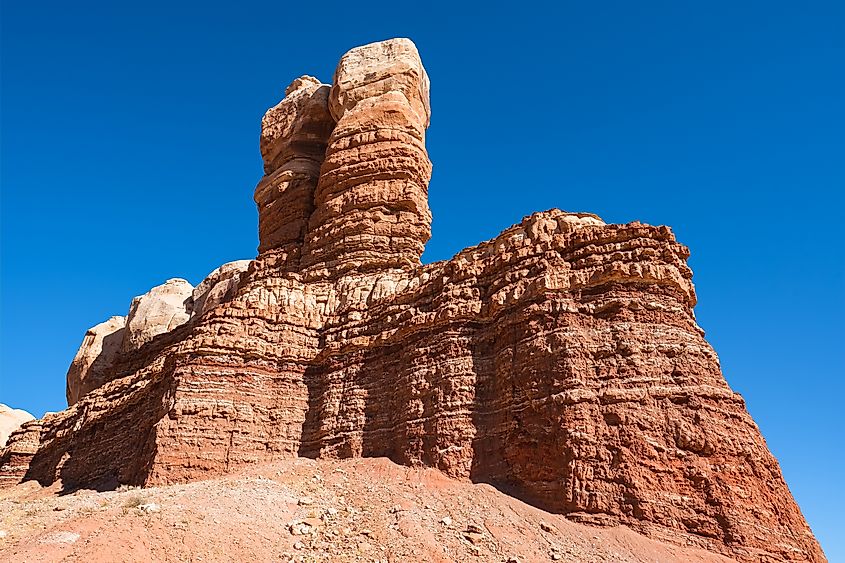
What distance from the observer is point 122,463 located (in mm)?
27938

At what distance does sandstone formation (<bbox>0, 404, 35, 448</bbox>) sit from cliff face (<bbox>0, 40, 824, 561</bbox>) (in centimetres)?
3337

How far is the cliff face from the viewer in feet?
58.5

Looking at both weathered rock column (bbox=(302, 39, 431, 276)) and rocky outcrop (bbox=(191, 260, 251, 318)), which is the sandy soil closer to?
weathered rock column (bbox=(302, 39, 431, 276))

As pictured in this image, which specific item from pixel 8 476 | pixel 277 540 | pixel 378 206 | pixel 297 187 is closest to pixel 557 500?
pixel 277 540

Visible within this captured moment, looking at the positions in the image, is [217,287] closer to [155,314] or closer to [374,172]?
[155,314]

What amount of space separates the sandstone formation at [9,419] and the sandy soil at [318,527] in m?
49.8

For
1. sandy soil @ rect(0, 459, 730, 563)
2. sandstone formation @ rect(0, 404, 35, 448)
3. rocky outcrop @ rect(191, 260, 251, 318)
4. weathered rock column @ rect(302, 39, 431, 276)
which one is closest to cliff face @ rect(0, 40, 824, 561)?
weathered rock column @ rect(302, 39, 431, 276)

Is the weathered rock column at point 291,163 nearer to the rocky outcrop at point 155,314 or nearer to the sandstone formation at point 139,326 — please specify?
the sandstone formation at point 139,326

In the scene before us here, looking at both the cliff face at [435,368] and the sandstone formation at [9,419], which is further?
the sandstone formation at [9,419]

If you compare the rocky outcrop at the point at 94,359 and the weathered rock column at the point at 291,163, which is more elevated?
the weathered rock column at the point at 291,163

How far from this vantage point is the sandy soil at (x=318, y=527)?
15812 mm

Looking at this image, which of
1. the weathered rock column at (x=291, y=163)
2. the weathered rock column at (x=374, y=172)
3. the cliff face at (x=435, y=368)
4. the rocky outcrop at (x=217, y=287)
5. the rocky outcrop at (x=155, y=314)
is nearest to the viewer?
the cliff face at (x=435, y=368)

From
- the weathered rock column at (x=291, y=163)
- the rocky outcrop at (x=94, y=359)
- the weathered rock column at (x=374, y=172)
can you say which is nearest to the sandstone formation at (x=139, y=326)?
the rocky outcrop at (x=94, y=359)

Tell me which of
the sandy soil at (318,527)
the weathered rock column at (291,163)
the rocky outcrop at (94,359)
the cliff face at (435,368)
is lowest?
the sandy soil at (318,527)
